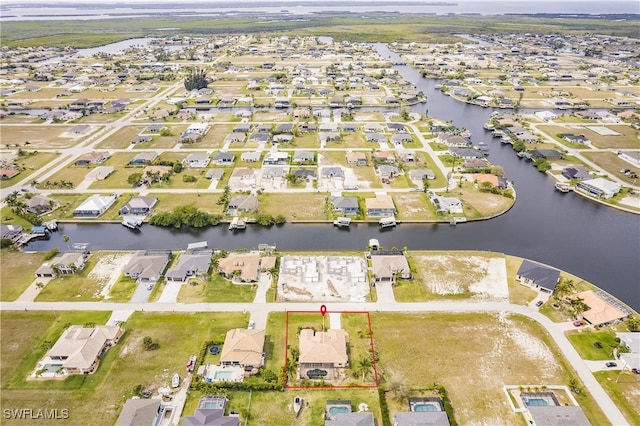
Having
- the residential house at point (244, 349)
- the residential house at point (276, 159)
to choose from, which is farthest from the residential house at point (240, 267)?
the residential house at point (276, 159)

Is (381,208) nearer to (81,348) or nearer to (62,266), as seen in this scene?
(81,348)

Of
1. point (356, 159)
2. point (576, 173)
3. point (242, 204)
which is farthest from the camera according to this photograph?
point (356, 159)

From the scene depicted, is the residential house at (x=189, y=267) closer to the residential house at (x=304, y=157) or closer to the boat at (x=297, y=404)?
the boat at (x=297, y=404)

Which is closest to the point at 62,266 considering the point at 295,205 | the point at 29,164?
the point at 295,205

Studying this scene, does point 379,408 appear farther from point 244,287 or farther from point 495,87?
point 495,87

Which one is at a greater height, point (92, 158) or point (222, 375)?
point (92, 158)

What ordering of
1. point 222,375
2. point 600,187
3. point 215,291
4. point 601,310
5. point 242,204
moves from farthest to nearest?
point 600,187 → point 242,204 → point 215,291 → point 601,310 → point 222,375
